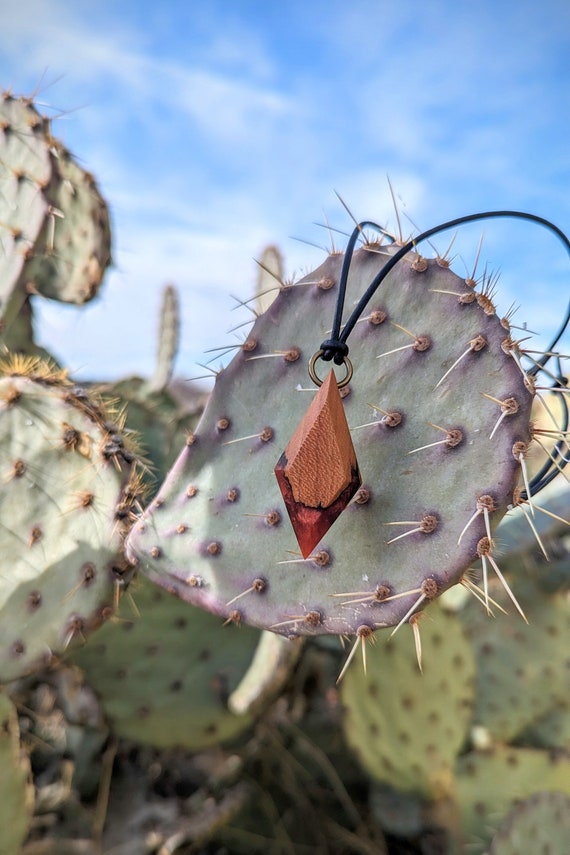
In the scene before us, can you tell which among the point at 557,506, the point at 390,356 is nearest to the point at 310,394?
the point at 390,356

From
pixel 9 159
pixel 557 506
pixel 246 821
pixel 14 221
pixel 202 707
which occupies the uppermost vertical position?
pixel 9 159

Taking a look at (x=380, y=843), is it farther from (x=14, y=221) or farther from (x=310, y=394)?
(x=14, y=221)

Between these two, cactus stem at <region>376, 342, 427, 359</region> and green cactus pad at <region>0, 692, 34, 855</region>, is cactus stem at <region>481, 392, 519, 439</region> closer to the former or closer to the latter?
cactus stem at <region>376, 342, 427, 359</region>

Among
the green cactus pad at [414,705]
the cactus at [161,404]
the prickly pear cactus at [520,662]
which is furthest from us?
the cactus at [161,404]

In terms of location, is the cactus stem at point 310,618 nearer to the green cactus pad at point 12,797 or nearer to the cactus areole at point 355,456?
the cactus areole at point 355,456

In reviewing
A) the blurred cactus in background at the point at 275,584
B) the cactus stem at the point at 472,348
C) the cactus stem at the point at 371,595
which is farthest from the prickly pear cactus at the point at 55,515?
the cactus stem at the point at 472,348

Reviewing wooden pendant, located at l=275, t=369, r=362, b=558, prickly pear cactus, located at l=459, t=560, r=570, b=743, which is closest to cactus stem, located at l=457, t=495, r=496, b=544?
wooden pendant, located at l=275, t=369, r=362, b=558
